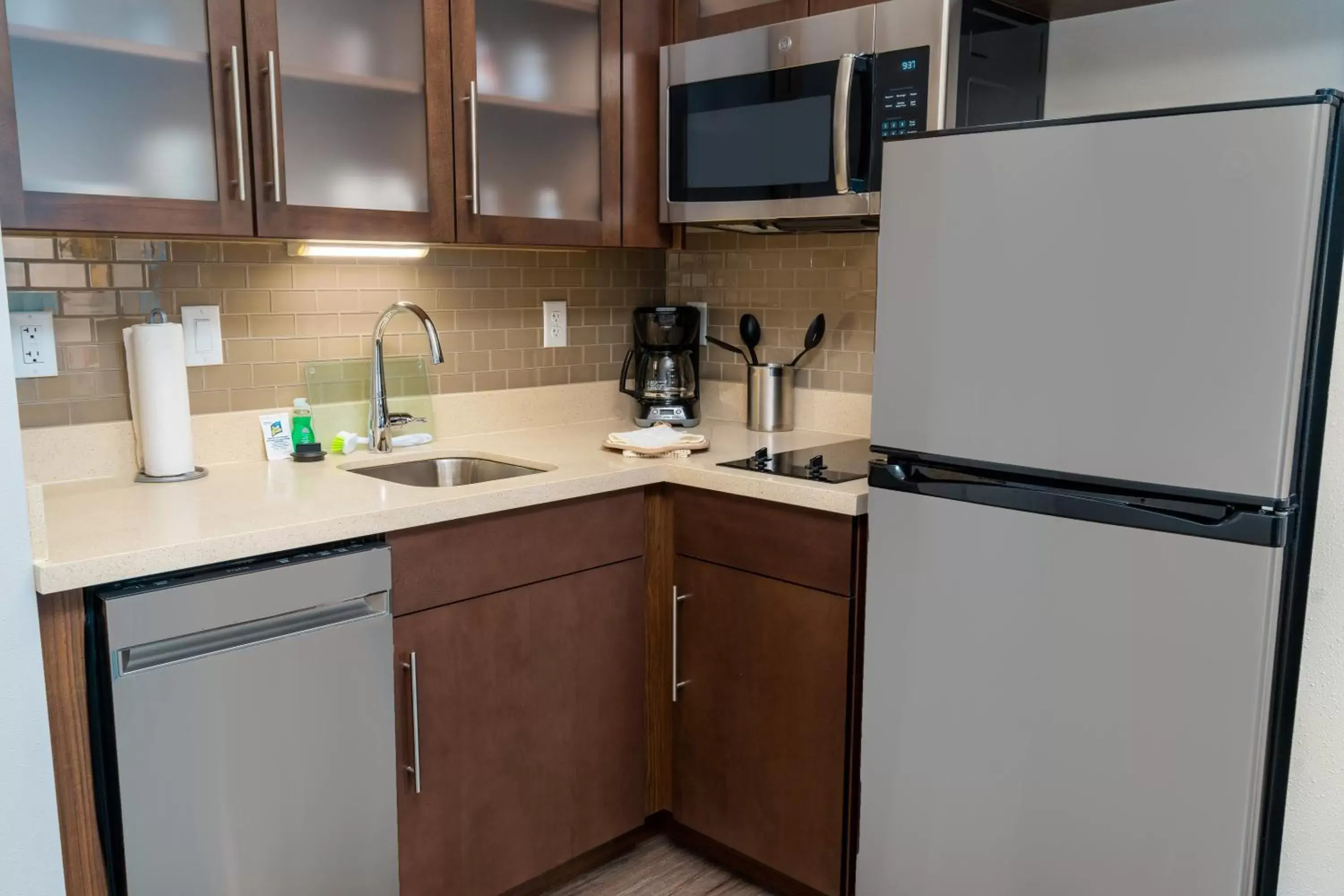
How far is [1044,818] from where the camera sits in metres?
1.67

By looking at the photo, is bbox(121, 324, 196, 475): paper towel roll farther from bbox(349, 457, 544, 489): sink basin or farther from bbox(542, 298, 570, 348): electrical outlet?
bbox(542, 298, 570, 348): electrical outlet

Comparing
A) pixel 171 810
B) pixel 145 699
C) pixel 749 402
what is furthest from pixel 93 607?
pixel 749 402

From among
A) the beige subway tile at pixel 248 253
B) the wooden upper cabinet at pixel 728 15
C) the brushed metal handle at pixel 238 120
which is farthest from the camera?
the wooden upper cabinet at pixel 728 15

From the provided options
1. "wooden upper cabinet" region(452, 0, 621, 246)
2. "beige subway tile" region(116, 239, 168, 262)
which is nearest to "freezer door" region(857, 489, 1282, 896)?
"wooden upper cabinet" region(452, 0, 621, 246)

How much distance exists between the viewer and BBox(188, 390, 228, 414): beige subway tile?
216 cm

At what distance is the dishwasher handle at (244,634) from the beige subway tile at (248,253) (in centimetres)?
85

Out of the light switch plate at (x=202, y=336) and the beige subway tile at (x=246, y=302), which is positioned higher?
the beige subway tile at (x=246, y=302)

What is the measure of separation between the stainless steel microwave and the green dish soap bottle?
0.96 metres

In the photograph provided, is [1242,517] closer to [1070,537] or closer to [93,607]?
[1070,537]

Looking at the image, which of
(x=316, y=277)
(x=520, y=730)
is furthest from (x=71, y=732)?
(x=316, y=277)

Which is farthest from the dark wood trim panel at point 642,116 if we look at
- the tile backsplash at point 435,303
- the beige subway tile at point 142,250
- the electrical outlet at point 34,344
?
the electrical outlet at point 34,344

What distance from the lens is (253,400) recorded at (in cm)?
225

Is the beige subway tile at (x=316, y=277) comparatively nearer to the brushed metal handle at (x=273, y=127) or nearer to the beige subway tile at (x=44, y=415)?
the brushed metal handle at (x=273, y=127)

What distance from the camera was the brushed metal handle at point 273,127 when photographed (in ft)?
6.18
